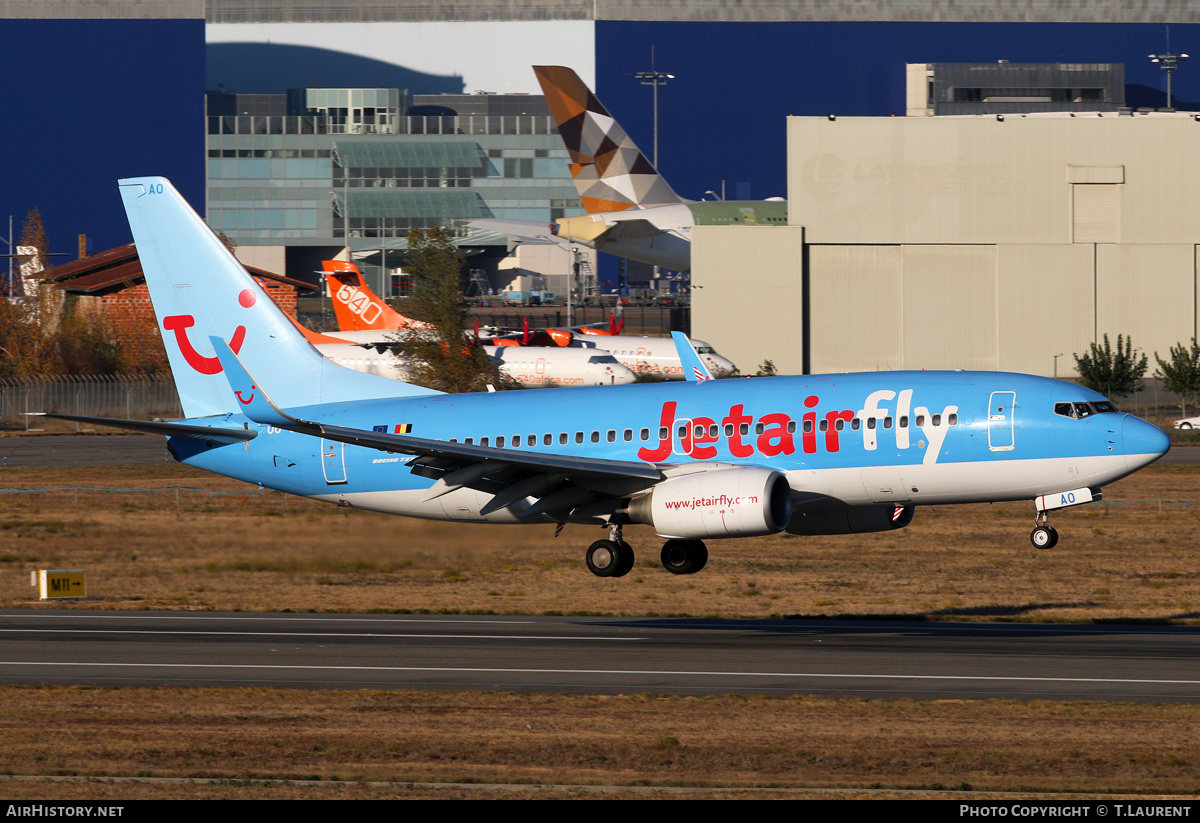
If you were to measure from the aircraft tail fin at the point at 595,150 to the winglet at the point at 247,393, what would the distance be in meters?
84.5

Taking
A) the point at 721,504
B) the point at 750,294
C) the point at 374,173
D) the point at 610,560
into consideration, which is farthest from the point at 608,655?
the point at 374,173

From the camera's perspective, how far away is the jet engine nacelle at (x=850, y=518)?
35.1 meters

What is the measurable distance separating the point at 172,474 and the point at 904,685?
53.3 metres

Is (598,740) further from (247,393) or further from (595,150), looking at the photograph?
(595,150)

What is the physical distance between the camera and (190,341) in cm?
3991

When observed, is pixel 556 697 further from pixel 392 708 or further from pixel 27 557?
pixel 27 557

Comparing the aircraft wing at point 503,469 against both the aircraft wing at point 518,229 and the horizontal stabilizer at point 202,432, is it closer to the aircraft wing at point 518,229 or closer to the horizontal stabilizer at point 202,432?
the horizontal stabilizer at point 202,432

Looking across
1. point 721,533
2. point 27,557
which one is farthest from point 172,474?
point 721,533

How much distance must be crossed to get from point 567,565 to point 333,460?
16.1 meters

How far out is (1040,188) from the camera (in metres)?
106

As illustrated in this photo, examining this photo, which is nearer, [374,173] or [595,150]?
[595,150]

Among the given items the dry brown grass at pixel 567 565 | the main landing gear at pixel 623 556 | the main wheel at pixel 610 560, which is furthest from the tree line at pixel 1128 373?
the main wheel at pixel 610 560

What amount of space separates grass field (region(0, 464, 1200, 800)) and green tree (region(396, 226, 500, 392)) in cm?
2018

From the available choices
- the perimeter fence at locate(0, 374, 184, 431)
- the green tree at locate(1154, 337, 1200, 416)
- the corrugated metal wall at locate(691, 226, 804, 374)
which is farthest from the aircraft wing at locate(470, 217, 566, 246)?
the green tree at locate(1154, 337, 1200, 416)
